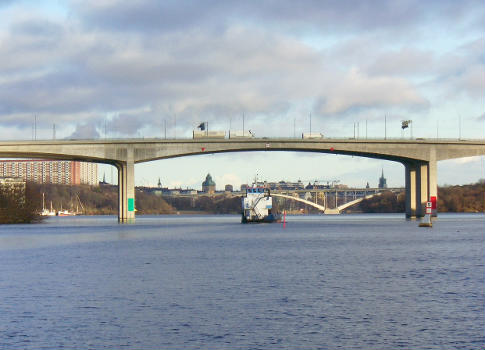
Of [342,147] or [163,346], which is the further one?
[342,147]

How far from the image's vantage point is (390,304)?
27.5m

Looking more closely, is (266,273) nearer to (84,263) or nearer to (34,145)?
(84,263)

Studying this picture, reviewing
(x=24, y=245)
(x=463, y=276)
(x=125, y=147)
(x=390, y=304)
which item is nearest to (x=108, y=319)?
(x=390, y=304)

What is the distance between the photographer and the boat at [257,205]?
4771 inches

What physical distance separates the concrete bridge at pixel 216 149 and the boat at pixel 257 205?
23.6 feet

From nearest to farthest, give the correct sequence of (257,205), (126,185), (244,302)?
(244,302)
(126,185)
(257,205)

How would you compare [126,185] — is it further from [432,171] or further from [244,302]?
[244,302]

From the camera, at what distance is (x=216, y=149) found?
11962cm

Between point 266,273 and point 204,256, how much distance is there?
1348cm

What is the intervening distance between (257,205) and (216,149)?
1389cm

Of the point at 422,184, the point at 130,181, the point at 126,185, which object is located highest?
the point at 130,181

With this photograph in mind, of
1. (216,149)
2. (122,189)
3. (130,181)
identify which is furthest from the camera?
(122,189)

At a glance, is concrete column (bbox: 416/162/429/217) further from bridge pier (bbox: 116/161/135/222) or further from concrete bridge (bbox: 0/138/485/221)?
bridge pier (bbox: 116/161/135/222)

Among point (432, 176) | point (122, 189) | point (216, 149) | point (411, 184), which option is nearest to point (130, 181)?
point (122, 189)
